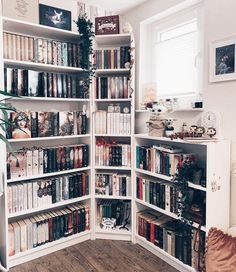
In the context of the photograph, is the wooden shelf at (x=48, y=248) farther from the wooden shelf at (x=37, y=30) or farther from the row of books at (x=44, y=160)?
the wooden shelf at (x=37, y=30)

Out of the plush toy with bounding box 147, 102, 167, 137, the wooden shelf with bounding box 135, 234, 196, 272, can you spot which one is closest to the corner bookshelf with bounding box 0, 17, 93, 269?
the wooden shelf with bounding box 135, 234, 196, 272

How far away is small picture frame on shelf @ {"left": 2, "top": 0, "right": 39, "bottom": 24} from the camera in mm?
2166

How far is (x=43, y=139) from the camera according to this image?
8.02 feet

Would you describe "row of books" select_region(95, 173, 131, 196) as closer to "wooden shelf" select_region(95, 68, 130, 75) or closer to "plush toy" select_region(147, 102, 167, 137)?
"plush toy" select_region(147, 102, 167, 137)

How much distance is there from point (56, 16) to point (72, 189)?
1621 mm

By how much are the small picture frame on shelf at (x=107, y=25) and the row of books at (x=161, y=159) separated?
45.7 inches

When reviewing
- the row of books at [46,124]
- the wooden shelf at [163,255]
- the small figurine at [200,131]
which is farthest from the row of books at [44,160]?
the small figurine at [200,131]

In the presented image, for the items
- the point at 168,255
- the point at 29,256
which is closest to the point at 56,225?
the point at 29,256

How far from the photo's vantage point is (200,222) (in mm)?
1916

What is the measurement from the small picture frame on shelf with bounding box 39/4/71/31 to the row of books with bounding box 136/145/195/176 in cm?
135

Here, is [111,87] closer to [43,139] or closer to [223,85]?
[43,139]

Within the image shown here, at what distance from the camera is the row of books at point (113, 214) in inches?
106

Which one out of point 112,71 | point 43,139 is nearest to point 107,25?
point 112,71

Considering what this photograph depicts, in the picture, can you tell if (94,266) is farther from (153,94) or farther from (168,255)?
(153,94)
